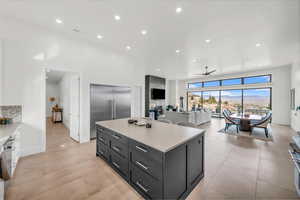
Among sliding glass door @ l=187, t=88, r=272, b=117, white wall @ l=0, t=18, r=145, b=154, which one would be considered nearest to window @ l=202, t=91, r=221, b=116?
sliding glass door @ l=187, t=88, r=272, b=117

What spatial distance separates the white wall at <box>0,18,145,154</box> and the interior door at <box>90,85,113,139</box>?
0.16 metres

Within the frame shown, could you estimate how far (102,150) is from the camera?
2895mm

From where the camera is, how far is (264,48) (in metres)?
4.42

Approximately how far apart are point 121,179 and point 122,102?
11.0 feet

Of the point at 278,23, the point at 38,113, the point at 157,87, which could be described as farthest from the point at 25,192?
the point at 157,87

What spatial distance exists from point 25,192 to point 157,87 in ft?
28.8

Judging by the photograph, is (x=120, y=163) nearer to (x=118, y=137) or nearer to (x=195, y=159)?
(x=118, y=137)

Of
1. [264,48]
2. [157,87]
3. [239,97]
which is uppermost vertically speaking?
[264,48]

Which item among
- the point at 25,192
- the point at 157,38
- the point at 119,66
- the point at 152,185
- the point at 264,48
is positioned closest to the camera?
the point at 152,185

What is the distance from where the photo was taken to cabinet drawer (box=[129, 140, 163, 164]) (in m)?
1.51

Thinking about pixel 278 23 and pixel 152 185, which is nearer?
pixel 152 185

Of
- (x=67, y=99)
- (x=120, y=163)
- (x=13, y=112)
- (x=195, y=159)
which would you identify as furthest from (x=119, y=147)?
(x=67, y=99)

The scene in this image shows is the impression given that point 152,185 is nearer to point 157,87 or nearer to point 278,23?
point 278,23

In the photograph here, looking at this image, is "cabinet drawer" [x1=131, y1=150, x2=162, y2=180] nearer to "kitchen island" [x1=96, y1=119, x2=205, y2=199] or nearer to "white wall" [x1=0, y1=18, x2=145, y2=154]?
"kitchen island" [x1=96, y1=119, x2=205, y2=199]
